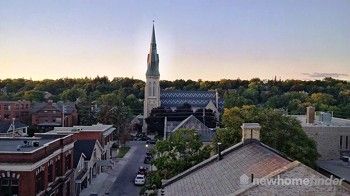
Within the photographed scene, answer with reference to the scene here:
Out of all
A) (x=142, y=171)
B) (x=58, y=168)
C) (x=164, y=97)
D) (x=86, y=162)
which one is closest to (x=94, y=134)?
(x=142, y=171)

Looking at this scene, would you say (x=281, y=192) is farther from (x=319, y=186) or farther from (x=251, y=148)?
(x=251, y=148)

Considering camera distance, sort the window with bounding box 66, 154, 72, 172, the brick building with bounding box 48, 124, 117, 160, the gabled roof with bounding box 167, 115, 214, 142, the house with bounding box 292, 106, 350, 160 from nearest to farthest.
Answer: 1. the window with bounding box 66, 154, 72, 172
2. the house with bounding box 292, 106, 350, 160
3. the gabled roof with bounding box 167, 115, 214, 142
4. the brick building with bounding box 48, 124, 117, 160

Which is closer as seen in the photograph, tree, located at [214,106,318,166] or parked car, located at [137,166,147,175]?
tree, located at [214,106,318,166]

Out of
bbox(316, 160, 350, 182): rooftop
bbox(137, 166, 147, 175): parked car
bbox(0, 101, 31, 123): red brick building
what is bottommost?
bbox(137, 166, 147, 175): parked car

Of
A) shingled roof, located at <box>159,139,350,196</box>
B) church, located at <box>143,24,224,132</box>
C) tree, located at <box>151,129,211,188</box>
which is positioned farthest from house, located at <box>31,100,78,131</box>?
shingled roof, located at <box>159,139,350,196</box>

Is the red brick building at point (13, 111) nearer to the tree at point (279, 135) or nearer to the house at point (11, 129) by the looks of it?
the house at point (11, 129)

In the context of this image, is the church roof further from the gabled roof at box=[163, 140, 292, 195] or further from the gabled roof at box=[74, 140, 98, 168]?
the gabled roof at box=[163, 140, 292, 195]

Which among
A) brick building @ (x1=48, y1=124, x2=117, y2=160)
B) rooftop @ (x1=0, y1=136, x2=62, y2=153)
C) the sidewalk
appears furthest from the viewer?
brick building @ (x1=48, y1=124, x2=117, y2=160)

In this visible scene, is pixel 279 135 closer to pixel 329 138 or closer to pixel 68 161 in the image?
pixel 329 138
